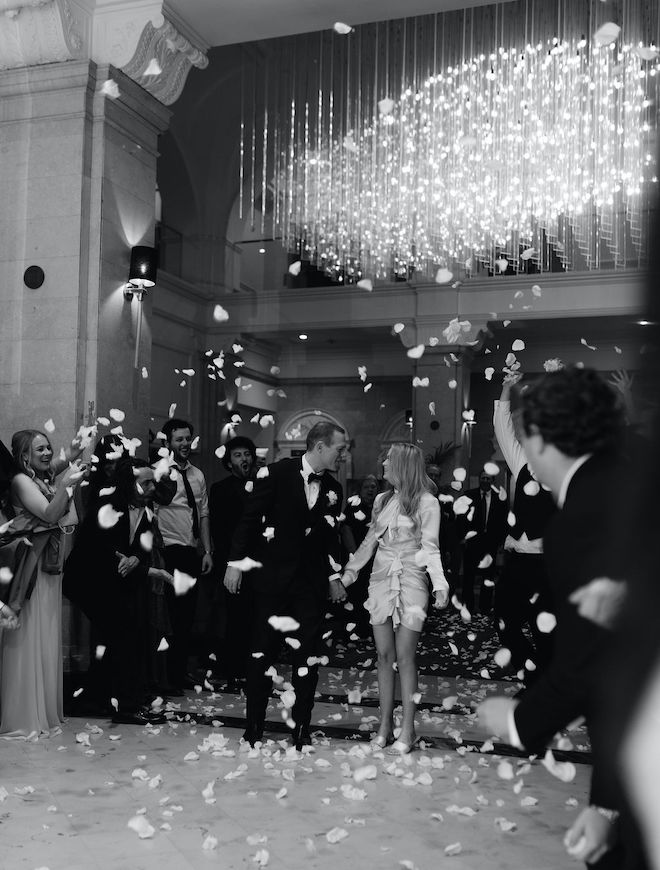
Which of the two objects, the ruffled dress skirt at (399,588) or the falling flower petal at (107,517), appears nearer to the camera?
the ruffled dress skirt at (399,588)

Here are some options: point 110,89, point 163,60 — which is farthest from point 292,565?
point 163,60

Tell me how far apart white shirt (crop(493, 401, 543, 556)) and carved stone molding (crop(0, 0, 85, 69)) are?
423 centimetres

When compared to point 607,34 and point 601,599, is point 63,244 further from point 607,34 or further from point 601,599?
point 601,599

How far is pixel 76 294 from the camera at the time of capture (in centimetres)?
680

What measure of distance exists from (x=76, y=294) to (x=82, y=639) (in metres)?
2.46

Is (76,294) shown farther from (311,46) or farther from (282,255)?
(282,255)

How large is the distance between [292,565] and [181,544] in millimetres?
1518

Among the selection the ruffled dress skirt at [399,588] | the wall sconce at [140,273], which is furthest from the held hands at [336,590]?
the wall sconce at [140,273]

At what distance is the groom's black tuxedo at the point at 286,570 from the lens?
4938mm

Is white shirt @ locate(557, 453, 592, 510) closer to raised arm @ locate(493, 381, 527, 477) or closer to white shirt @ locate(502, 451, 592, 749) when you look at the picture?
white shirt @ locate(502, 451, 592, 749)

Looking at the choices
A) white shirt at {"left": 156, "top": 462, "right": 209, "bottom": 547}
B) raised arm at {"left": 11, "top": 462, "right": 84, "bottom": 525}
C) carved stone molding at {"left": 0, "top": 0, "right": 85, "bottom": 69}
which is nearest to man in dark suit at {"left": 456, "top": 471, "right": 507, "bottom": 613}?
white shirt at {"left": 156, "top": 462, "right": 209, "bottom": 547}

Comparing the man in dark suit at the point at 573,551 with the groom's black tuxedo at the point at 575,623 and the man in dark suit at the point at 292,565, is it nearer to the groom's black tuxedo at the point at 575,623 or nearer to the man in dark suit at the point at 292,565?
the groom's black tuxedo at the point at 575,623

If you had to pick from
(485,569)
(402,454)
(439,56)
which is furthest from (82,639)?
(439,56)

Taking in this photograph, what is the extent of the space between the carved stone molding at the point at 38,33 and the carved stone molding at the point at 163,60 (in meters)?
0.43
